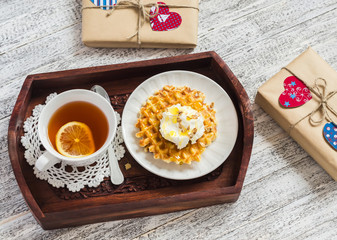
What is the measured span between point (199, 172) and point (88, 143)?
308mm

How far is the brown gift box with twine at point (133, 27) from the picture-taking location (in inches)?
51.3

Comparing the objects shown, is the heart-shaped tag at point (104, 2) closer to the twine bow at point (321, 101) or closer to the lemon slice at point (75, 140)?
the lemon slice at point (75, 140)

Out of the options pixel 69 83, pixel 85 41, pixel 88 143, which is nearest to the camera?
pixel 88 143

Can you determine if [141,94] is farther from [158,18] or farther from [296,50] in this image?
[296,50]

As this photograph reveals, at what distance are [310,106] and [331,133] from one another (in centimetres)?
10

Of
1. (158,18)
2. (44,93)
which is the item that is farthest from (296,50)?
(44,93)

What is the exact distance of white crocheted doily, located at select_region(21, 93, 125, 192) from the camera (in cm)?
108

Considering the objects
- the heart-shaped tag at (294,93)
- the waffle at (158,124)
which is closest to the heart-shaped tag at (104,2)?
the waffle at (158,124)

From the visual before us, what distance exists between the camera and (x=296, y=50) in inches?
53.5

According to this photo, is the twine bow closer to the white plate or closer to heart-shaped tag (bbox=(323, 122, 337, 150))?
heart-shaped tag (bbox=(323, 122, 337, 150))

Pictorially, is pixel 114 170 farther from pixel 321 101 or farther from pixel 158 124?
pixel 321 101

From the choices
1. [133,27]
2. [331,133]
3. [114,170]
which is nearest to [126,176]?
[114,170]

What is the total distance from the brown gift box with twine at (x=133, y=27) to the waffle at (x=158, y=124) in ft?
0.79

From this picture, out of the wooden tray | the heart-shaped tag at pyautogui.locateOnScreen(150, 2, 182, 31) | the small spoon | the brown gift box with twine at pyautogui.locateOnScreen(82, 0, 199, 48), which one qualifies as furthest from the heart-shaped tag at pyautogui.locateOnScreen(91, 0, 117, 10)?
the small spoon
